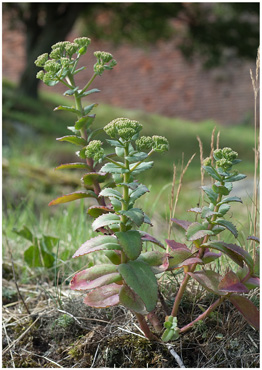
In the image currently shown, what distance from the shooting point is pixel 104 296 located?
1.05 m

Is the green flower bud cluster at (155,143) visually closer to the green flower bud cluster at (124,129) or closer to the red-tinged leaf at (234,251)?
the green flower bud cluster at (124,129)

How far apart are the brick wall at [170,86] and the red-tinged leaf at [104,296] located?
1013 centimetres

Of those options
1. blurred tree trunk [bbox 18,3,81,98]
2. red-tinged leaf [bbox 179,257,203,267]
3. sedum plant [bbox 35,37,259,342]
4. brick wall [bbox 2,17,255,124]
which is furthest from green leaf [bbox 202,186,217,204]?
brick wall [bbox 2,17,255,124]

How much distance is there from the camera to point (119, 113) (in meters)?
8.77

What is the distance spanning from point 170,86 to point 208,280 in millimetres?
10382

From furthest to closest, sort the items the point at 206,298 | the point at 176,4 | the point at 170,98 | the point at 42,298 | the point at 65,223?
the point at 170,98 < the point at 176,4 < the point at 65,223 < the point at 42,298 < the point at 206,298

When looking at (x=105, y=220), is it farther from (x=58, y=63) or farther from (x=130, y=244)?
(x=58, y=63)

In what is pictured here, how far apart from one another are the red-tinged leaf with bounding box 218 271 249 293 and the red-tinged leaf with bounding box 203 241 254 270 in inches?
1.6

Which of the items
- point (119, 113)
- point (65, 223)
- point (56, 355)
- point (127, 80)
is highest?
point (127, 80)

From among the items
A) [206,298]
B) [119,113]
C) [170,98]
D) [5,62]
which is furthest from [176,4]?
[206,298]

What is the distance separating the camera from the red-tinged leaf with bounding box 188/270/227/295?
1.03 m

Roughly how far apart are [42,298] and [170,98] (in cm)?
998

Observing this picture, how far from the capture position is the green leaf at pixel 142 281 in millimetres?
952

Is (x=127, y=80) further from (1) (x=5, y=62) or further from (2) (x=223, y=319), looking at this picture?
(2) (x=223, y=319)
